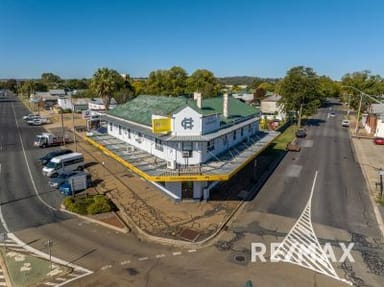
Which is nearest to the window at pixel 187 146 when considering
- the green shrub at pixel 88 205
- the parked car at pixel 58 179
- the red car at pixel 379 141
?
the green shrub at pixel 88 205

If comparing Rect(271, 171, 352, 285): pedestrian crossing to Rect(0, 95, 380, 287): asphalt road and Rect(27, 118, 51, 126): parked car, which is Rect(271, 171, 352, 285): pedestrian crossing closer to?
Rect(0, 95, 380, 287): asphalt road

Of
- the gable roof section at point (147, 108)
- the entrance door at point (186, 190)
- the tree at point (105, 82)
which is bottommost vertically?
the entrance door at point (186, 190)

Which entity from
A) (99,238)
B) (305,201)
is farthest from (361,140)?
(99,238)

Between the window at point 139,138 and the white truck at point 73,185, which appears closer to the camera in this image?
the white truck at point 73,185

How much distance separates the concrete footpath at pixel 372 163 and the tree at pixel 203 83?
42.2 metres

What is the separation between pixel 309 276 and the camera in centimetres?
1736

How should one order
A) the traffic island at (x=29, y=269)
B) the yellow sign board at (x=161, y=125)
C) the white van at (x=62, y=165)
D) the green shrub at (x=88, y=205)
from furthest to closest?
the white van at (x=62, y=165) → the green shrub at (x=88, y=205) → the yellow sign board at (x=161, y=125) → the traffic island at (x=29, y=269)

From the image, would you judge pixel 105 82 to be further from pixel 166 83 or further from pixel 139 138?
pixel 139 138

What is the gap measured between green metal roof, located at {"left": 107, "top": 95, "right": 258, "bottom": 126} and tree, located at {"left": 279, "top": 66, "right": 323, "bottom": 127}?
30.6 meters

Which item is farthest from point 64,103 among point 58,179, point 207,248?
point 207,248

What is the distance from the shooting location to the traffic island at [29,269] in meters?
16.9

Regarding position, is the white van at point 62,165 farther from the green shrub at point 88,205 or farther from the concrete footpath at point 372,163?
the concrete footpath at point 372,163

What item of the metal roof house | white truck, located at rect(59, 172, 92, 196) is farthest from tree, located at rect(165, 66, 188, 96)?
white truck, located at rect(59, 172, 92, 196)

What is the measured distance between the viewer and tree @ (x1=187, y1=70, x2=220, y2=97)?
84812 millimetres
